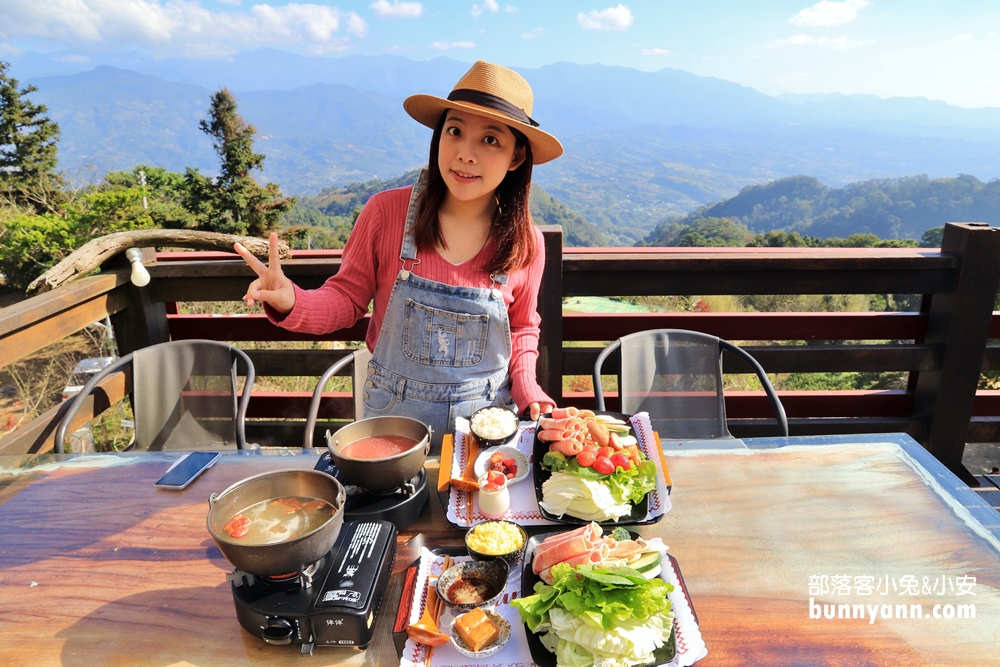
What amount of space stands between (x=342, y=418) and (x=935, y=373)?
3.61m

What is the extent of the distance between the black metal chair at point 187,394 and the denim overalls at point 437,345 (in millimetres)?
763

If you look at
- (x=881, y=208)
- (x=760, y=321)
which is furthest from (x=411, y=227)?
(x=881, y=208)

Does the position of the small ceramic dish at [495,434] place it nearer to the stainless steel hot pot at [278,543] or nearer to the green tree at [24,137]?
the stainless steel hot pot at [278,543]

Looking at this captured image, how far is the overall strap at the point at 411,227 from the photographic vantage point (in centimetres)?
218

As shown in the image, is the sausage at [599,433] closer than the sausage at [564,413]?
Yes

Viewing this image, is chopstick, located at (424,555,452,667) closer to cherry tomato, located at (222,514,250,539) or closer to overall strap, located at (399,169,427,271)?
cherry tomato, located at (222,514,250,539)

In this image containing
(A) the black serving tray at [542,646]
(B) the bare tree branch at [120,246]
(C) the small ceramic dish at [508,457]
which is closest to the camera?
(A) the black serving tray at [542,646]

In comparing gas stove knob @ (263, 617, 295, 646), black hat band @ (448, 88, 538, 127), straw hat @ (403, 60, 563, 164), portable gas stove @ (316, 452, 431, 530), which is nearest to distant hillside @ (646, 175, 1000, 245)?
straw hat @ (403, 60, 563, 164)

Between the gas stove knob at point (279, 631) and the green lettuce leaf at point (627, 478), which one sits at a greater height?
the green lettuce leaf at point (627, 478)

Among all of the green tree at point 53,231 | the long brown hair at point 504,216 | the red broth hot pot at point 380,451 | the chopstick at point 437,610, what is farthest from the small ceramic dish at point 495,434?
the green tree at point 53,231

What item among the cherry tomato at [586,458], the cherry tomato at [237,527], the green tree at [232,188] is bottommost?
the cherry tomato at [586,458]

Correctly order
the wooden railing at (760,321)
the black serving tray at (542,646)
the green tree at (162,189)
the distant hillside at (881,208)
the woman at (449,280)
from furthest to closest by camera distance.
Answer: the distant hillside at (881,208) → the green tree at (162,189) → the wooden railing at (760,321) → the woman at (449,280) → the black serving tray at (542,646)

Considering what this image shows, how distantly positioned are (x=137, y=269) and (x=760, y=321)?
11.8ft

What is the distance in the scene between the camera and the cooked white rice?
1.78 m
